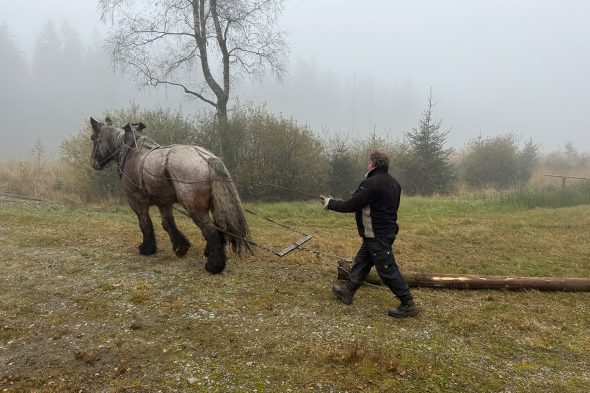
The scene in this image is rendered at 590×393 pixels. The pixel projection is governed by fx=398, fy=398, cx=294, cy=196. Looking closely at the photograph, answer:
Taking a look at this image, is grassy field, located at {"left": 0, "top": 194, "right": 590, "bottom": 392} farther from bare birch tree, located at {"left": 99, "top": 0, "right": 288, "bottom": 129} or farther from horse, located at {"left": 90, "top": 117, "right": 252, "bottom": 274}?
bare birch tree, located at {"left": 99, "top": 0, "right": 288, "bottom": 129}

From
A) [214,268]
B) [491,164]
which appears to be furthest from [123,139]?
[491,164]

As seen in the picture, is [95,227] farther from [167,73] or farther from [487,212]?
[487,212]

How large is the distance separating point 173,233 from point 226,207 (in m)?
1.54

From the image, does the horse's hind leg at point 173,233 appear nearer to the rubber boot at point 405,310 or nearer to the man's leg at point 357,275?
the man's leg at point 357,275

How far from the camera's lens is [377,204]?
461 cm

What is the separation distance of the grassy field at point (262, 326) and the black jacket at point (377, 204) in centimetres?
104

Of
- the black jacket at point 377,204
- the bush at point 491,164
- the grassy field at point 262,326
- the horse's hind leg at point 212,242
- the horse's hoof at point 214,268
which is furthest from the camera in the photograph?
the bush at point 491,164

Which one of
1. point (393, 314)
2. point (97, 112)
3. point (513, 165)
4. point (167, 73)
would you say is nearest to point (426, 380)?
point (393, 314)

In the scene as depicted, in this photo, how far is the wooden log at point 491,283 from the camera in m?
5.60

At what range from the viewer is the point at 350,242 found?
8836 mm

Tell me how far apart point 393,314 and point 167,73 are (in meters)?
13.8

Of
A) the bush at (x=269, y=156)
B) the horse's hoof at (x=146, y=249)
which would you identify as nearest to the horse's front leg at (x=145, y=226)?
the horse's hoof at (x=146, y=249)

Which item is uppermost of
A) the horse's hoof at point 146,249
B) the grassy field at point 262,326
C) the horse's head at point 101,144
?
the horse's head at point 101,144

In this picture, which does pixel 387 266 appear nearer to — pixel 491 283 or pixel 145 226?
pixel 491 283
